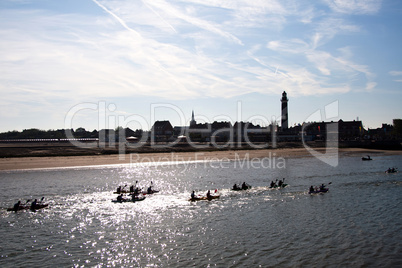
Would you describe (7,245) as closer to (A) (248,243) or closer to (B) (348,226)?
(A) (248,243)

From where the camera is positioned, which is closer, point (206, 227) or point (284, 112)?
point (206, 227)

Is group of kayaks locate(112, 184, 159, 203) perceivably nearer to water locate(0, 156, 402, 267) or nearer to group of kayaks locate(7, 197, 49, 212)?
water locate(0, 156, 402, 267)

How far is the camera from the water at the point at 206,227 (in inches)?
608

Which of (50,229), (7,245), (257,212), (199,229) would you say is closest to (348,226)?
(257,212)

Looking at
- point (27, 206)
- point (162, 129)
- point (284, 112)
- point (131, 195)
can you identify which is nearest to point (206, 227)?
point (131, 195)

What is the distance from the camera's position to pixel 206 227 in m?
20.2

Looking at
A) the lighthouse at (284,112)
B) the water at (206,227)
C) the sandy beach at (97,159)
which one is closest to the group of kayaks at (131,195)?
the water at (206,227)

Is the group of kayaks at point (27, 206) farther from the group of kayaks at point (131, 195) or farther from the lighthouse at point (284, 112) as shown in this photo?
the lighthouse at point (284, 112)

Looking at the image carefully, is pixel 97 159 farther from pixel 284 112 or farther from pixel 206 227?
pixel 284 112

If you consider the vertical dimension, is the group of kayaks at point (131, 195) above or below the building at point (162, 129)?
below

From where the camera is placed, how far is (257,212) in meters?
23.7

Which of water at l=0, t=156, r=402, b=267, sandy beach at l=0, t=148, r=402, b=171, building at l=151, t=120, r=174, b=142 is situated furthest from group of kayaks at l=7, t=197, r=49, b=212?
building at l=151, t=120, r=174, b=142

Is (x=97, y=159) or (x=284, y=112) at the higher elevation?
(x=284, y=112)

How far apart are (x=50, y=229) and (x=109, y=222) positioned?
3740 millimetres
